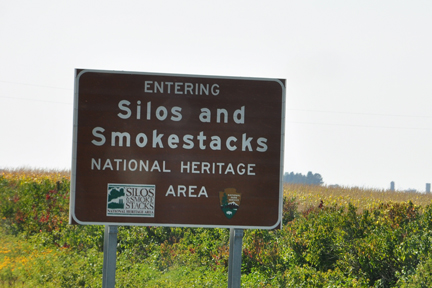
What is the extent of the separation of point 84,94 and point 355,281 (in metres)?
5.86

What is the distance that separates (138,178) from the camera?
5.12m

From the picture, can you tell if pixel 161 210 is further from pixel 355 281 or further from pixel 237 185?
pixel 355 281

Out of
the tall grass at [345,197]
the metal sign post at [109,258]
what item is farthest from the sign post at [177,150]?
the tall grass at [345,197]

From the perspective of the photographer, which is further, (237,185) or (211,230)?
(211,230)

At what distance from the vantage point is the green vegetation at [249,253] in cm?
846

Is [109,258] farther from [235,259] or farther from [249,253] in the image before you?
[249,253]

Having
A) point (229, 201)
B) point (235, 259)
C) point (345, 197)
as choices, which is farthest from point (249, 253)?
point (345, 197)

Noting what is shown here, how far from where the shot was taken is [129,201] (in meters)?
5.08

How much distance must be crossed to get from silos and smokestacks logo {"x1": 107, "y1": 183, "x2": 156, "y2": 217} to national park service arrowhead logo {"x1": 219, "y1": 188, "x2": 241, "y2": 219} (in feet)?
2.57

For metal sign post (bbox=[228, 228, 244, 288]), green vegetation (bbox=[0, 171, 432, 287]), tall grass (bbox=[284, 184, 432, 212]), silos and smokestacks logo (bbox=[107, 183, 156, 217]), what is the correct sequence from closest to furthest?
silos and smokestacks logo (bbox=[107, 183, 156, 217])
metal sign post (bbox=[228, 228, 244, 288])
green vegetation (bbox=[0, 171, 432, 287])
tall grass (bbox=[284, 184, 432, 212])

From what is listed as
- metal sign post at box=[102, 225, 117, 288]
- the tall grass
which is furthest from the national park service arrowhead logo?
the tall grass

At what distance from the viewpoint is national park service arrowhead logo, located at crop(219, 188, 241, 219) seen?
515 cm

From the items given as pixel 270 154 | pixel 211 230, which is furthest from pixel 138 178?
pixel 211 230

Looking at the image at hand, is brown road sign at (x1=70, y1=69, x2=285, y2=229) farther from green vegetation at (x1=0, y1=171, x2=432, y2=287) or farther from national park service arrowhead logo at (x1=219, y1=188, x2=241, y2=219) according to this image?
green vegetation at (x1=0, y1=171, x2=432, y2=287)
